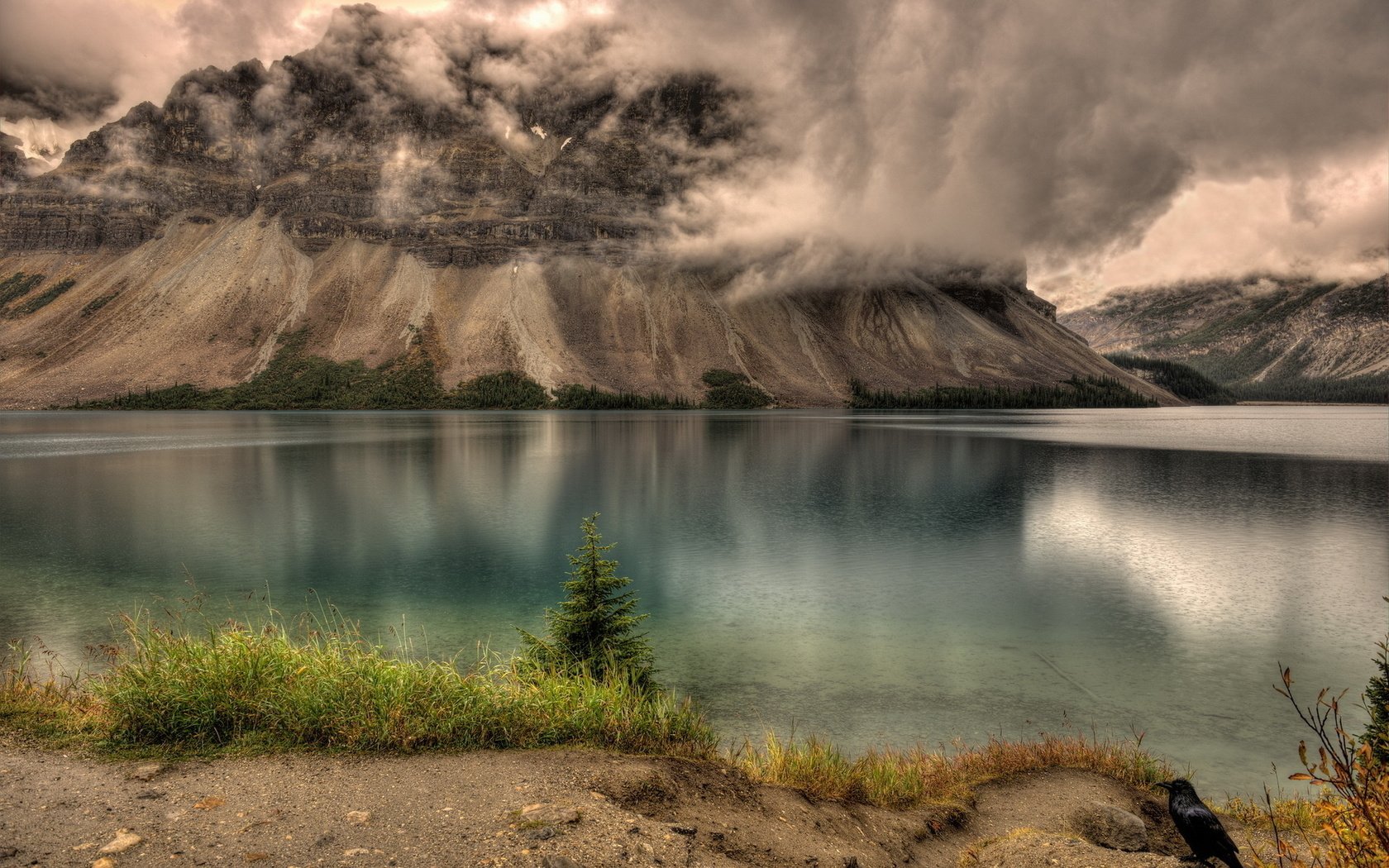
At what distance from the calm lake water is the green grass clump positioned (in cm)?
691

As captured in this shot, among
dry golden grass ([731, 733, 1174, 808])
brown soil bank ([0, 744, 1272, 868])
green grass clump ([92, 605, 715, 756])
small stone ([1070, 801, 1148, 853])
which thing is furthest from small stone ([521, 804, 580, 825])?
small stone ([1070, 801, 1148, 853])

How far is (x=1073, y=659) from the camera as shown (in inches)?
875

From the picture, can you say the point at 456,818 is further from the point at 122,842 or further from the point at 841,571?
the point at 841,571

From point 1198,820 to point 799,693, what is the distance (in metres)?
11.8

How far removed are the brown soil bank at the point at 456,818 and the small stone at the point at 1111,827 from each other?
6.16 feet

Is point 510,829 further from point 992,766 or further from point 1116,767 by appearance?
point 1116,767

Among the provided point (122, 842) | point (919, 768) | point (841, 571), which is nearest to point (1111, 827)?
point (919, 768)

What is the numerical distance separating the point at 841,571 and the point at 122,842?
29723 millimetres

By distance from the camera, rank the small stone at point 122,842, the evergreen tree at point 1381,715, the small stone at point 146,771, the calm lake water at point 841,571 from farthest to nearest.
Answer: the calm lake water at point 841,571 → the evergreen tree at point 1381,715 → the small stone at point 146,771 → the small stone at point 122,842

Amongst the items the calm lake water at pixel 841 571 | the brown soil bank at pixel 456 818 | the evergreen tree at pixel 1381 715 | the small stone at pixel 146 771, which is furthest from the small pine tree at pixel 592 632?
the evergreen tree at pixel 1381 715

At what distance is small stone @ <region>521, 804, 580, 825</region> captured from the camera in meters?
7.70

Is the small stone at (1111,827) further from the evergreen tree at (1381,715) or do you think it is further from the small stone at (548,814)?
the small stone at (548,814)

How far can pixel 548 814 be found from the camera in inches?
308

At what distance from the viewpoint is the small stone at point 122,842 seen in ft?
23.0
